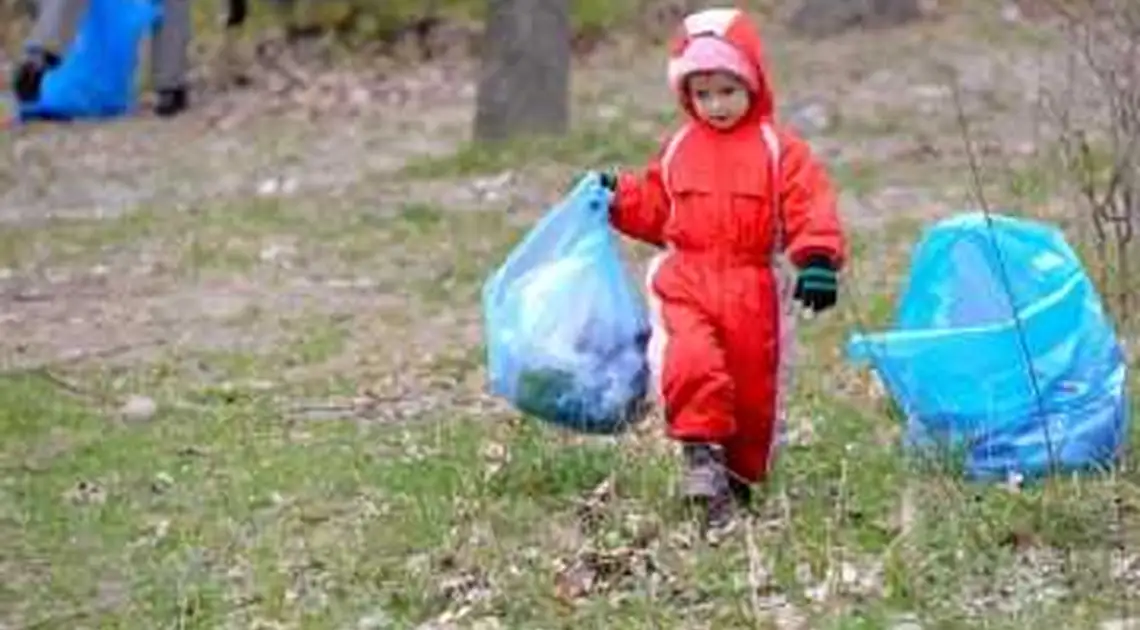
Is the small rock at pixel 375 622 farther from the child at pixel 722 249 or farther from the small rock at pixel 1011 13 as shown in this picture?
the small rock at pixel 1011 13

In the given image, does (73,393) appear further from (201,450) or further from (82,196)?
(82,196)

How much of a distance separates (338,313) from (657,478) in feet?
11.5

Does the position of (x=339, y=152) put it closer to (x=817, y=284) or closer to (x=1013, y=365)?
(x=1013, y=365)

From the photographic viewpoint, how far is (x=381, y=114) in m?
15.3

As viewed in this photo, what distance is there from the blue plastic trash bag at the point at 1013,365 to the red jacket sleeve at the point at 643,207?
21.0 inches

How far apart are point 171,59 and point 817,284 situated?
404 inches

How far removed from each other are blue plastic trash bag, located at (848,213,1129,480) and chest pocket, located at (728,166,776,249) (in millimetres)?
411

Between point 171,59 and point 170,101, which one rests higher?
point 171,59

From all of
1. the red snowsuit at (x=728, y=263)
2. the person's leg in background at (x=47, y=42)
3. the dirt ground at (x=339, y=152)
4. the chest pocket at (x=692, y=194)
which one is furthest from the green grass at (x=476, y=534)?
the person's leg in background at (x=47, y=42)

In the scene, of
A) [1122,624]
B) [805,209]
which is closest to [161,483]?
[805,209]

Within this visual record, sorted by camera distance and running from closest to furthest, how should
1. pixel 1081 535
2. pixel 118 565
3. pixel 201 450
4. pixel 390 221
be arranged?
1. pixel 1081 535
2. pixel 118 565
3. pixel 201 450
4. pixel 390 221

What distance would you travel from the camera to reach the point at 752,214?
20.5 ft

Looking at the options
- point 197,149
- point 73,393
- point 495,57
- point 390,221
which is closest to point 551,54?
point 495,57

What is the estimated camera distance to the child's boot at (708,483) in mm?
Result: 6289
